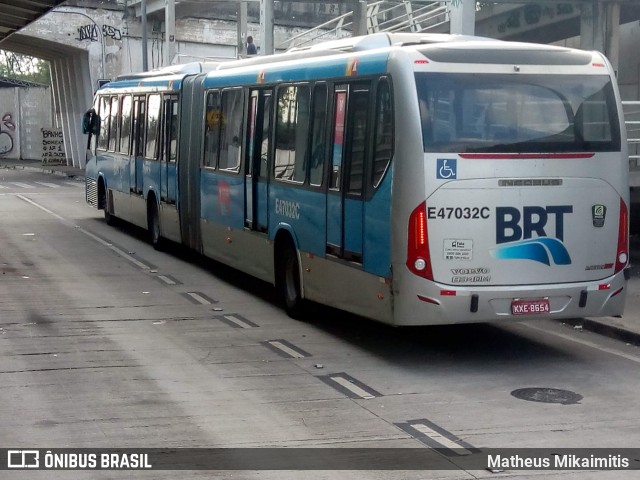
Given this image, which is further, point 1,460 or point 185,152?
point 185,152

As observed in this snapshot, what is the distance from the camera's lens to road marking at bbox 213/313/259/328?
13305 mm

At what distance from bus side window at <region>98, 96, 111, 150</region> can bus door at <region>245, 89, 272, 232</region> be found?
1041 cm

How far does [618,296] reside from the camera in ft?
36.8

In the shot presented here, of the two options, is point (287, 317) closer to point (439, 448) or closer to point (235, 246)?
point (235, 246)

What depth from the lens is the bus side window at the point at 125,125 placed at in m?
22.8

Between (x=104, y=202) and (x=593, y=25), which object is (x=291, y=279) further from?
(x=593, y=25)

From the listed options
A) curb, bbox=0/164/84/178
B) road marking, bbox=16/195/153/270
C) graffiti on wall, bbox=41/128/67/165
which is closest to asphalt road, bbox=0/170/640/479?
road marking, bbox=16/195/153/270

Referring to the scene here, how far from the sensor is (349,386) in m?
A: 10.1

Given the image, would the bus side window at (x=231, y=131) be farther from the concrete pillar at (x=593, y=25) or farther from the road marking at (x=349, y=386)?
the concrete pillar at (x=593, y=25)

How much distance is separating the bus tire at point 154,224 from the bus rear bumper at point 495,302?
10838mm

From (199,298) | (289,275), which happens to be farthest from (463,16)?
(289,275)

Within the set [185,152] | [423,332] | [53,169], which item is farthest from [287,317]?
[53,169]

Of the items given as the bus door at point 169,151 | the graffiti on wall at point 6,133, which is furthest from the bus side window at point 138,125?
the graffiti on wall at point 6,133

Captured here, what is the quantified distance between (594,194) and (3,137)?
64.7 meters
